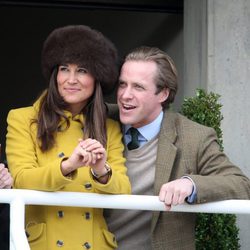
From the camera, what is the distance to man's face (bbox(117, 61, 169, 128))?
2.80m

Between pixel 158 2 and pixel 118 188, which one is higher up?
pixel 158 2

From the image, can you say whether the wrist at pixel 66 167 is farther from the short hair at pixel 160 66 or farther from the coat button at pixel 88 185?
the short hair at pixel 160 66

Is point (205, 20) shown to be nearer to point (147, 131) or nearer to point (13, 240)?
point (147, 131)

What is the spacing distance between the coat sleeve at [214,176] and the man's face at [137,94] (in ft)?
0.79

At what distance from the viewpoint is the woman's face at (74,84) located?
2.70m

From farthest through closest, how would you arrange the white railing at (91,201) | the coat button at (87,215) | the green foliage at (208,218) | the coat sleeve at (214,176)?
the green foliage at (208,218) < the coat button at (87,215) < the coat sleeve at (214,176) < the white railing at (91,201)

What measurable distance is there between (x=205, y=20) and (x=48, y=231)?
2709mm

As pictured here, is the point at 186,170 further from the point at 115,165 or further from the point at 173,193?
the point at 173,193

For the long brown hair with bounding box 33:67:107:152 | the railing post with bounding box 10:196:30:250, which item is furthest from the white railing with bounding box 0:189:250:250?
the long brown hair with bounding box 33:67:107:152

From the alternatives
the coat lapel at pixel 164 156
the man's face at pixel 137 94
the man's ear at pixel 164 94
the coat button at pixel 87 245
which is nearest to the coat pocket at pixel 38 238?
the coat button at pixel 87 245

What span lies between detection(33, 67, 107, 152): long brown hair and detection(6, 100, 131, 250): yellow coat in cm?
3

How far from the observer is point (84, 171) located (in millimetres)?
2672

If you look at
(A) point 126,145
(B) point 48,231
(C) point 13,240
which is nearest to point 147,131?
(A) point 126,145

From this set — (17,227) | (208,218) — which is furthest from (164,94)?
(208,218)
